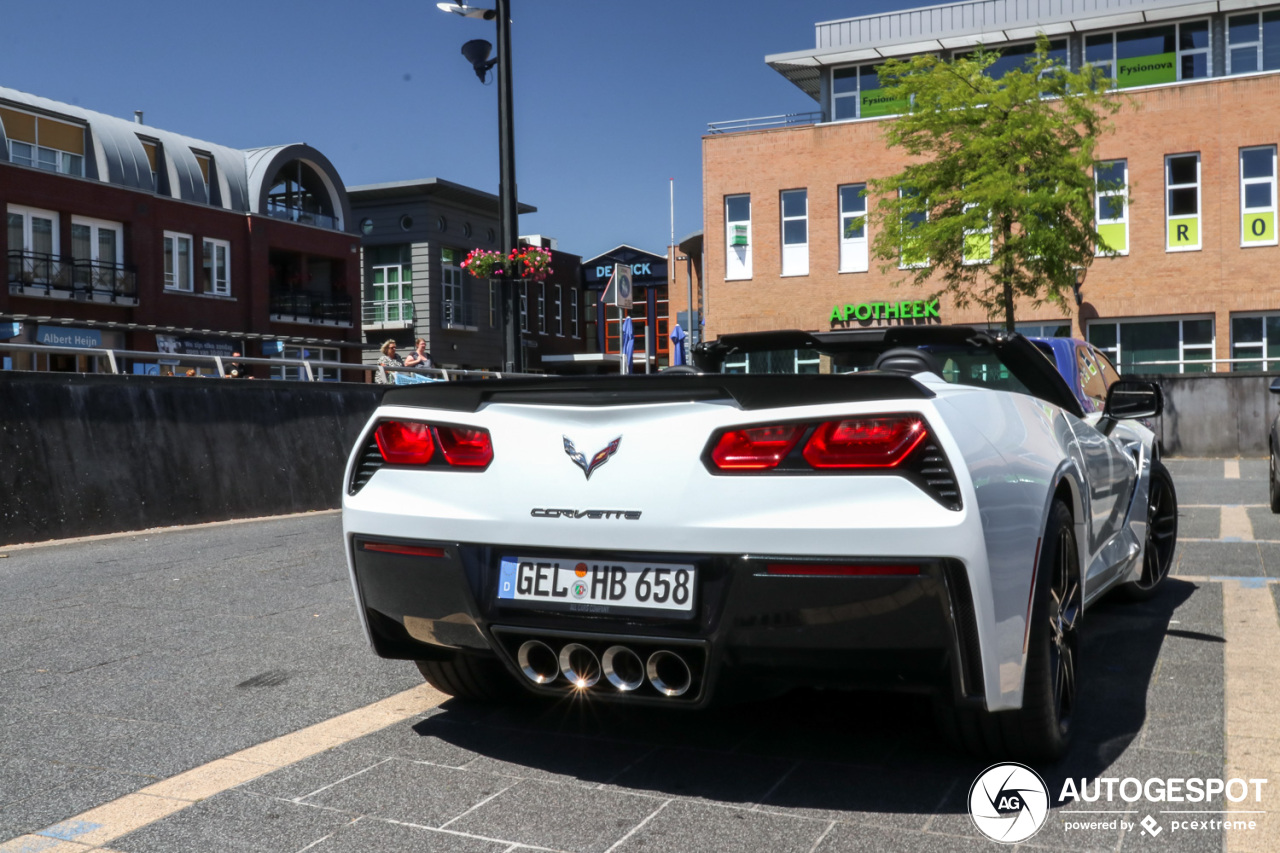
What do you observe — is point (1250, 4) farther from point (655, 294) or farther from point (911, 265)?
point (655, 294)

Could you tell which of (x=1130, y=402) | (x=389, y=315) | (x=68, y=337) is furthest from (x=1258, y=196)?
(x=389, y=315)

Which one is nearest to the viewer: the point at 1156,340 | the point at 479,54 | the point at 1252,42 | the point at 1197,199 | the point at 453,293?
the point at 479,54

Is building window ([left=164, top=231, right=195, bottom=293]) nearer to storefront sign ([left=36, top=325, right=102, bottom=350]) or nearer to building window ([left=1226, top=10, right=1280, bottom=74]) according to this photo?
storefront sign ([left=36, top=325, right=102, bottom=350])

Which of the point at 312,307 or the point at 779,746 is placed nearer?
the point at 779,746

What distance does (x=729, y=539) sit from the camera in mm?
2816

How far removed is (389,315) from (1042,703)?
51060 mm

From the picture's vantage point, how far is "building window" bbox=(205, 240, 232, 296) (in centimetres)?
3912

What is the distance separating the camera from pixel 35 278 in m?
33.0

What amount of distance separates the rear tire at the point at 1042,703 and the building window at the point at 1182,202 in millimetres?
29345

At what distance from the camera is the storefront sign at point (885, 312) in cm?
3266

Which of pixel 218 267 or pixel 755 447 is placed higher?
pixel 218 267

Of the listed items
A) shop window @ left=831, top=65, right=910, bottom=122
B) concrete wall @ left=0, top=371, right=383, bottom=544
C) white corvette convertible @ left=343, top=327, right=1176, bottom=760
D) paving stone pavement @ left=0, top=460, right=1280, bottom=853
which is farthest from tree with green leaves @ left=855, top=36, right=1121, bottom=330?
white corvette convertible @ left=343, top=327, right=1176, bottom=760

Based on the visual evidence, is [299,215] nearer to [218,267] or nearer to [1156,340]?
[218,267]

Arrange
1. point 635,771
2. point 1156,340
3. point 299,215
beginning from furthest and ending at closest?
1. point 299,215
2. point 1156,340
3. point 635,771
